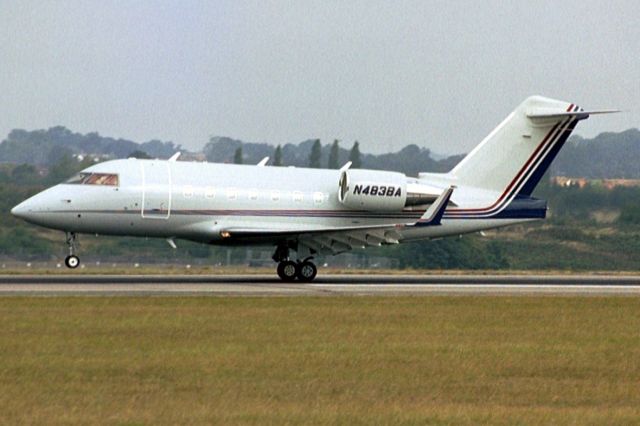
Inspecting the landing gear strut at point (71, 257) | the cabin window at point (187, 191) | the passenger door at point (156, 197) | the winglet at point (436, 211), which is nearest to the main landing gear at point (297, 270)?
the winglet at point (436, 211)

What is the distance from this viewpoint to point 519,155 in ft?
145

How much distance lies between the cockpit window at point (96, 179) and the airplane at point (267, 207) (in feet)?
0.10

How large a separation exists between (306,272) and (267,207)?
235cm

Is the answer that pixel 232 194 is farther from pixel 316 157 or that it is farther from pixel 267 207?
pixel 316 157

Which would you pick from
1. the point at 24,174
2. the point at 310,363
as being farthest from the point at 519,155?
the point at 24,174

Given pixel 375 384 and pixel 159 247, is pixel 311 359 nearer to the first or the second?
pixel 375 384

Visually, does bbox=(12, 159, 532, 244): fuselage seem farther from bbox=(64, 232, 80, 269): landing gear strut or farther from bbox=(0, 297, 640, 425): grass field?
bbox=(0, 297, 640, 425): grass field

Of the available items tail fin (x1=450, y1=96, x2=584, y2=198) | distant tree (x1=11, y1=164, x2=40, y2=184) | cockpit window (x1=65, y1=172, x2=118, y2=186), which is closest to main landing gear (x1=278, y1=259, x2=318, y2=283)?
cockpit window (x1=65, y1=172, x2=118, y2=186)

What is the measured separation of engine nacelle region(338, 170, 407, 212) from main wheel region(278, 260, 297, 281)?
8.70 feet

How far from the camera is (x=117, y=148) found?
558 feet

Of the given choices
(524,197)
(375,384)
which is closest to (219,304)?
(375,384)

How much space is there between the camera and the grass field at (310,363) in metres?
16.1

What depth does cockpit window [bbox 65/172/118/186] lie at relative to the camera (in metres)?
38.9

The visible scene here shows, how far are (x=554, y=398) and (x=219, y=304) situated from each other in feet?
44.9
